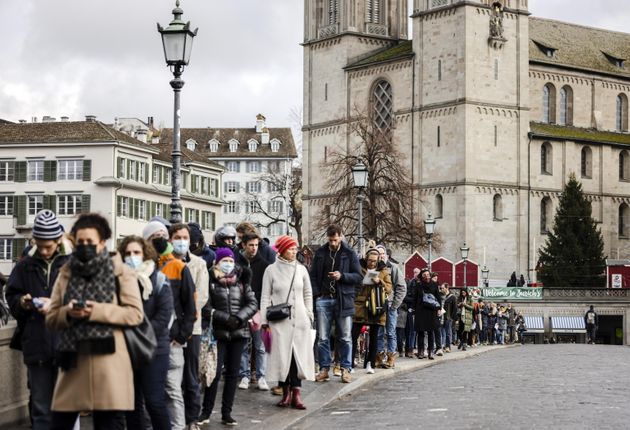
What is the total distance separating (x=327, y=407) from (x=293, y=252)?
2.19 metres

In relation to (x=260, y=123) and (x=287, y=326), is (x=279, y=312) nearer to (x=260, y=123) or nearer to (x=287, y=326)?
(x=287, y=326)

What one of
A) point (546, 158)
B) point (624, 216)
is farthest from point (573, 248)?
point (624, 216)

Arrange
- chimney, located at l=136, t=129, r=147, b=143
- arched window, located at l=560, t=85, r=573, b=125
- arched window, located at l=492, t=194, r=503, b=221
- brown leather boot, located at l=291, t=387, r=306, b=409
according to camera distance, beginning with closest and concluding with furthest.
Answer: brown leather boot, located at l=291, t=387, r=306, b=409 < arched window, located at l=492, t=194, r=503, b=221 < arched window, located at l=560, t=85, r=573, b=125 < chimney, located at l=136, t=129, r=147, b=143

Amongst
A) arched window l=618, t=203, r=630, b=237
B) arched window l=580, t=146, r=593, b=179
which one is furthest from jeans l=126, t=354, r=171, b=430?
arched window l=618, t=203, r=630, b=237

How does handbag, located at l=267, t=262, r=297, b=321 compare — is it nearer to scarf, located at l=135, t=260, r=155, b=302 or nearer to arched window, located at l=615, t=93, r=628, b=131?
scarf, located at l=135, t=260, r=155, b=302

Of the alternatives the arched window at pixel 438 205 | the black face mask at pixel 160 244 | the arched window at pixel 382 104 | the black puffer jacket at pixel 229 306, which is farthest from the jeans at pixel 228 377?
the arched window at pixel 382 104

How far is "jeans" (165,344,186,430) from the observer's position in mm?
13062

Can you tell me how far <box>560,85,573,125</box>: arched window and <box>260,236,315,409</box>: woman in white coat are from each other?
3317 inches

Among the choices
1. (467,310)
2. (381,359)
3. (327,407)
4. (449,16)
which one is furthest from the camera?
(449,16)

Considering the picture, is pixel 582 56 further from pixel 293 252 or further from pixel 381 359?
pixel 293 252

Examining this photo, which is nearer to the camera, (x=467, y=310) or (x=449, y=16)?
(x=467, y=310)

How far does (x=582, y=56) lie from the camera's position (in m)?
105

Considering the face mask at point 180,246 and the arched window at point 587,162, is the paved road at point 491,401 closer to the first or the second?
the face mask at point 180,246

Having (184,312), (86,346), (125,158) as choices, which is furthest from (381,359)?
(125,158)
